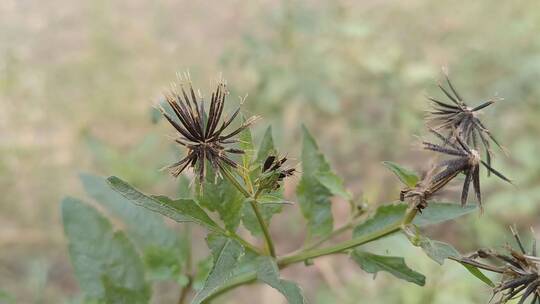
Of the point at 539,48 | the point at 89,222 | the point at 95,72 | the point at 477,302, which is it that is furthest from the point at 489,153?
A: the point at 95,72

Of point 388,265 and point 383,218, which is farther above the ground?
point 383,218

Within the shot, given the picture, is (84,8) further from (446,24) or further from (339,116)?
(446,24)

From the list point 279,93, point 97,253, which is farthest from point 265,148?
point 279,93

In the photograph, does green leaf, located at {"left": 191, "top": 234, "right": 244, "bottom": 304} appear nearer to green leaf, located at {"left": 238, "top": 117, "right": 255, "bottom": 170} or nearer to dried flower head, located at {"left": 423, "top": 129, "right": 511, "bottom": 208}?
green leaf, located at {"left": 238, "top": 117, "right": 255, "bottom": 170}

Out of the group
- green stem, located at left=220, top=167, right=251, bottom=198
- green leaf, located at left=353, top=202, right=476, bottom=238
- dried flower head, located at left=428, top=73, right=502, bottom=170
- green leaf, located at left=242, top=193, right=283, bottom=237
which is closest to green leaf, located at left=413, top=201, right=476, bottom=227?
green leaf, located at left=353, top=202, right=476, bottom=238

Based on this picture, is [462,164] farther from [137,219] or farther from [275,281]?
[137,219]

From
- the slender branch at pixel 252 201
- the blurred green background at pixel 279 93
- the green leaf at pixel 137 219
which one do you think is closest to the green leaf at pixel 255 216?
the slender branch at pixel 252 201
